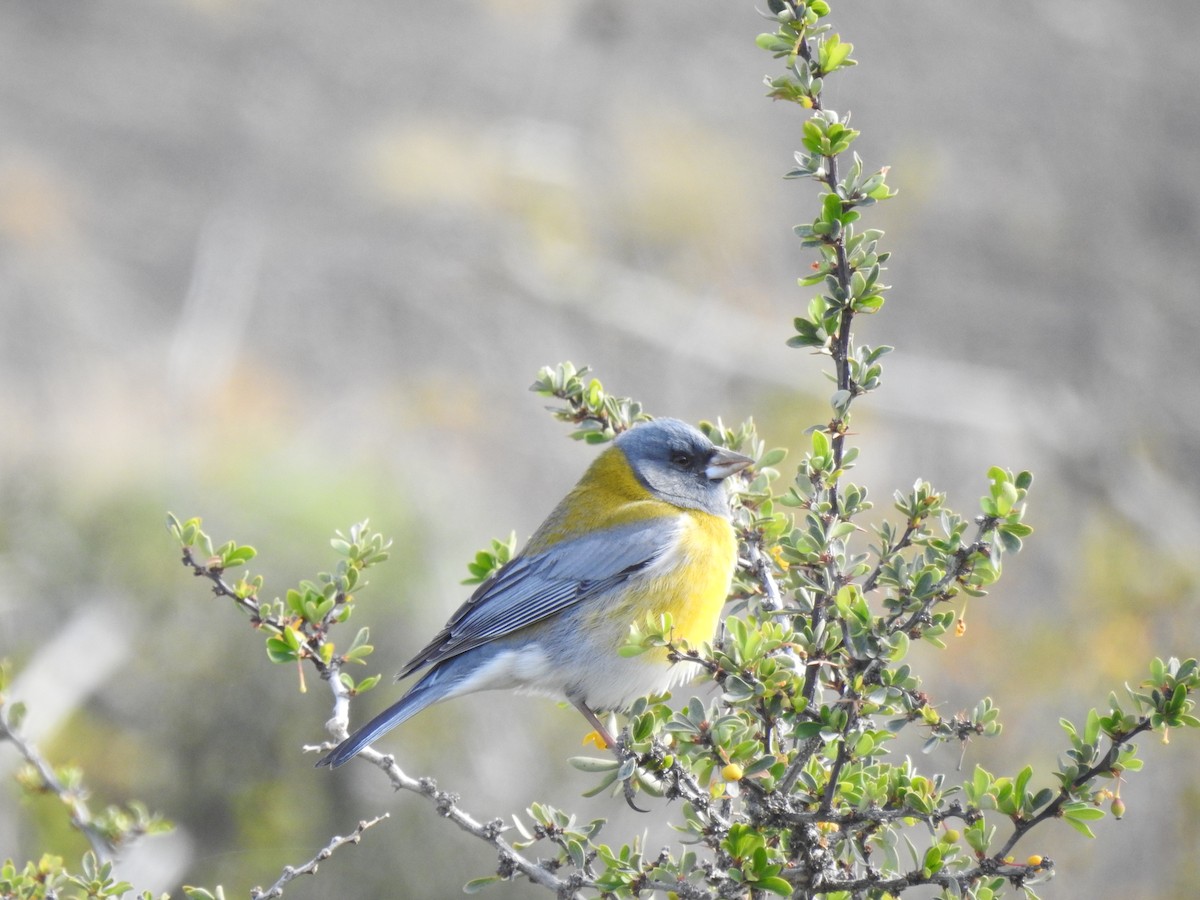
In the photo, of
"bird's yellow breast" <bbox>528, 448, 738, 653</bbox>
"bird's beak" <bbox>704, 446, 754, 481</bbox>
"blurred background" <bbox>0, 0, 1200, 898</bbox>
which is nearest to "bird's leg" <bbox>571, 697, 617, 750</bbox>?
"bird's yellow breast" <bbox>528, 448, 738, 653</bbox>

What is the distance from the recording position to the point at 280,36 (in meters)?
13.9

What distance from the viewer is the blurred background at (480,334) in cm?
514

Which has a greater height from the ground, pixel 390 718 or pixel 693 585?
pixel 693 585

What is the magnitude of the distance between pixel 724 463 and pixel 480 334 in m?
7.55

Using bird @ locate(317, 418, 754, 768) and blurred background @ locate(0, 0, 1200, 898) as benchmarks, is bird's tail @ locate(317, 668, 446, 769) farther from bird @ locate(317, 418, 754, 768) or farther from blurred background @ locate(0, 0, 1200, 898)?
blurred background @ locate(0, 0, 1200, 898)

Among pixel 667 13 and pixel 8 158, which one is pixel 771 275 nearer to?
pixel 667 13

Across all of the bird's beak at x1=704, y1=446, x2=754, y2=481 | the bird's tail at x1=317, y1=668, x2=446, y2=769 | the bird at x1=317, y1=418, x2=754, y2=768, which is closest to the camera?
the bird's tail at x1=317, y1=668, x2=446, y2=769

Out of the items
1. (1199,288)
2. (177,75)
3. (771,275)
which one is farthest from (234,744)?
(177,75)

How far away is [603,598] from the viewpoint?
11.4 feet

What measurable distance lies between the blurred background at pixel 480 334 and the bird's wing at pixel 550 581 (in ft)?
5.24

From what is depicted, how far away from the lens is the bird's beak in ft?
9.86

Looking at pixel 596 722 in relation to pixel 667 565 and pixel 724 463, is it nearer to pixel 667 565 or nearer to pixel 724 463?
pixel 667 565

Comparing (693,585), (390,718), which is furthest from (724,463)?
(390,718)

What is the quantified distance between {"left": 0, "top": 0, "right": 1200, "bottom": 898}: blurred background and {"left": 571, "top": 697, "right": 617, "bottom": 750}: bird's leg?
1615 mm
